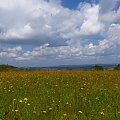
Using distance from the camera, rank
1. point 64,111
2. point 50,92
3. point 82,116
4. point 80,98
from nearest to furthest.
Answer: point 82,116 < point 64,111 < point 80,98 < point 50,92

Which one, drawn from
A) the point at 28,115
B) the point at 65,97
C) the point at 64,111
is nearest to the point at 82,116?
the point at 64,111

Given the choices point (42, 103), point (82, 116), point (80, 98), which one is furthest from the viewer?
point (80, 98)

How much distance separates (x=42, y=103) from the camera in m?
8.62

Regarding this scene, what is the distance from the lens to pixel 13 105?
8070mm

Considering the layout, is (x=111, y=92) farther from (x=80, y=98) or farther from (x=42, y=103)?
(x=42, y=103)

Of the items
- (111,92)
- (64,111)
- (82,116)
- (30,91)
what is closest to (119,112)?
(82,116)

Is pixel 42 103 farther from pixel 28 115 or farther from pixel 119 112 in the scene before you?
pixel 119 112

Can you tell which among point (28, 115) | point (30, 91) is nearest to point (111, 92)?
point (30, 91)

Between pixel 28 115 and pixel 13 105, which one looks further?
pixel 13 105

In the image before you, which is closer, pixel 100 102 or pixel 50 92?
pixel 100 102

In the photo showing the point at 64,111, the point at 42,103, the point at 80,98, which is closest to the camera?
the point at 64,111

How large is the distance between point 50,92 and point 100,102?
2316mm

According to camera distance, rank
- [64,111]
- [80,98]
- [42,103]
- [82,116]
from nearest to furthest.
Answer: [82,116] → [64,111] → [42,103] → [80,98]

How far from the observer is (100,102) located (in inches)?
350
